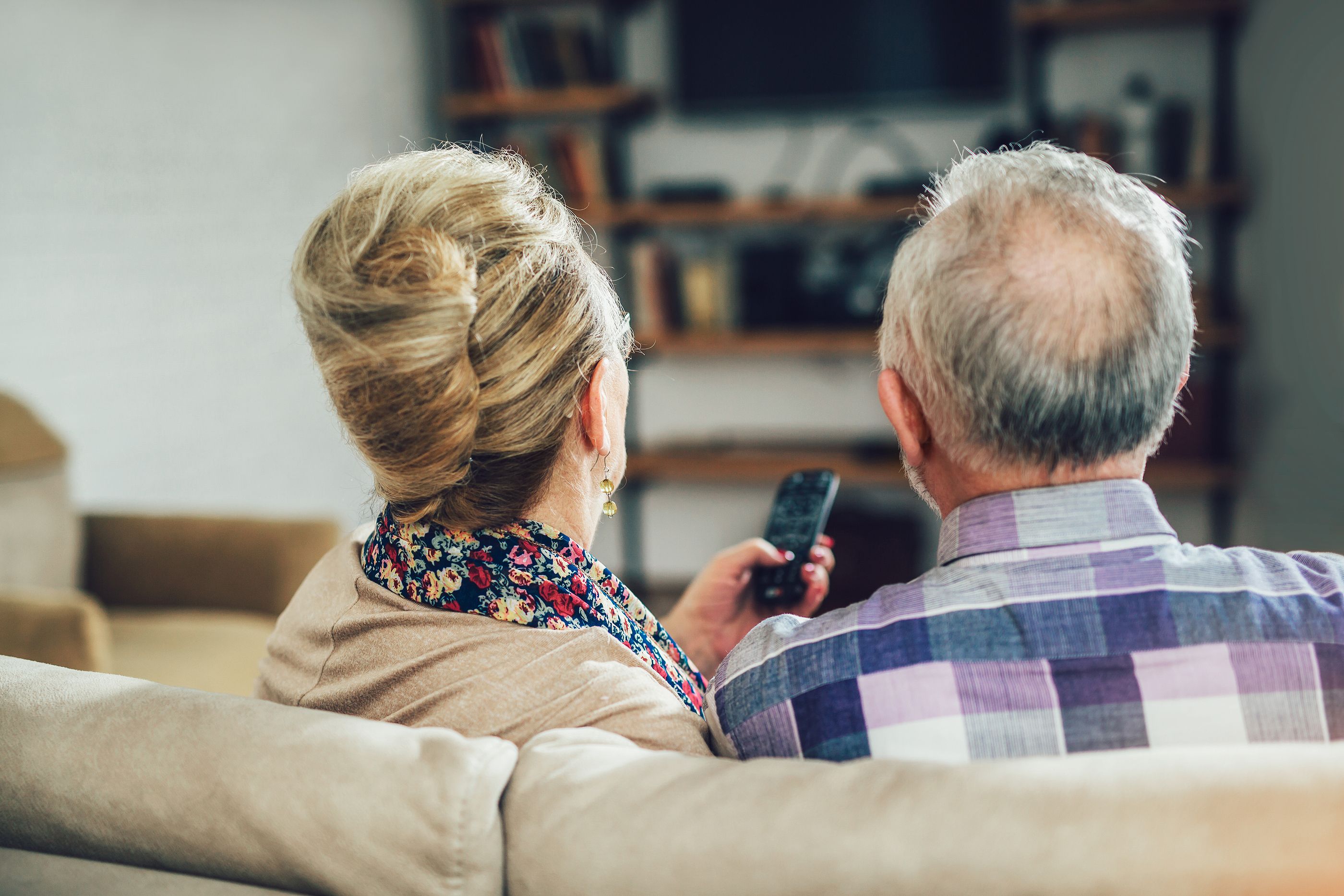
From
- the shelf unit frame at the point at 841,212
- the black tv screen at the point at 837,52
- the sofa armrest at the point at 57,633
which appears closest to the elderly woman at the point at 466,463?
the sofa armrest at the point at 57,633

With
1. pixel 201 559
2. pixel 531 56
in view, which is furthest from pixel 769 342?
pixel 201 559

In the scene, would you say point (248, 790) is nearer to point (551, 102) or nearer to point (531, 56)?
point (551, 102)

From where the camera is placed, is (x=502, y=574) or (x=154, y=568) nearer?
(x=502, y=574)

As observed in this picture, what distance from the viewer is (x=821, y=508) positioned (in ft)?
3.97

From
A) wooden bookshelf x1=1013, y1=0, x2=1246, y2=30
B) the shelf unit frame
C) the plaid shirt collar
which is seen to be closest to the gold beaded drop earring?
the plaid shirt collar

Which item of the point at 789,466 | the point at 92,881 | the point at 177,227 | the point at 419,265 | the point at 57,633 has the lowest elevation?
the point at 789,466

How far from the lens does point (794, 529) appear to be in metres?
1.19

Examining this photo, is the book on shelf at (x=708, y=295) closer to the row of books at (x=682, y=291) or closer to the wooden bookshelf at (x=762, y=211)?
the row of books at (x=682, y=291)

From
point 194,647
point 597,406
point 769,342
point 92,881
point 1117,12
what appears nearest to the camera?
point 92,881

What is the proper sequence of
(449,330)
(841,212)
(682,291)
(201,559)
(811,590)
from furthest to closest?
(682,291)
(841,212)
(201,559)
(811,590)
(449,330)

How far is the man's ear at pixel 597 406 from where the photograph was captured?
2.81 feet

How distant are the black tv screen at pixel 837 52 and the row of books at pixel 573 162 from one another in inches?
13.7

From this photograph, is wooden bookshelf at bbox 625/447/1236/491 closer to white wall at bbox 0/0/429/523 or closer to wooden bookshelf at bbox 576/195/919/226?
wooden bookshelf at bbox 576/195/919/226

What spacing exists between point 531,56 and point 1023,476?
2.87m
